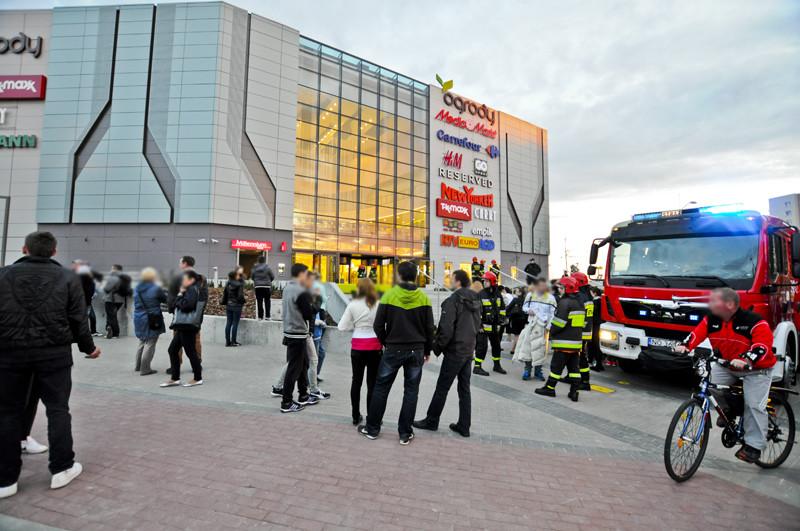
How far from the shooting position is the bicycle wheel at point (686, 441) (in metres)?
3.74

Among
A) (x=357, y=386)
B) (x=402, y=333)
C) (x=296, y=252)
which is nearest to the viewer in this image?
(x=402, y=333)

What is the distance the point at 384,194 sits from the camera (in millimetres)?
33719

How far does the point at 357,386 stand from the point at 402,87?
3620cm

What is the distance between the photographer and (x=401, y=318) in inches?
179

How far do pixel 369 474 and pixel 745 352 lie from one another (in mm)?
4051

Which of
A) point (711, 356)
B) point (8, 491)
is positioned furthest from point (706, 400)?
point (8, 491)

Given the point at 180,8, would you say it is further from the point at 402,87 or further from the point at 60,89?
the point at 402,87

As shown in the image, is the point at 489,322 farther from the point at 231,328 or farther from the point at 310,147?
the point at 310,147

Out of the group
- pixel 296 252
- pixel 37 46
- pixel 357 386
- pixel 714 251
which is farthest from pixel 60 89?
pixel 714 251

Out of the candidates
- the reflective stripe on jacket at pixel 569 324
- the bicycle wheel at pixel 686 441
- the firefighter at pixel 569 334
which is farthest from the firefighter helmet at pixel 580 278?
the bicycle wheel at pixel 686 441

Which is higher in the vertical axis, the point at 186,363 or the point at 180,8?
the point at 180,8

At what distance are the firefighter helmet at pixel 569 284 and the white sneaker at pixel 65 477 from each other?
6921mm

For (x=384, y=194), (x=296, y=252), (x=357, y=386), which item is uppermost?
(x=384, y=194)

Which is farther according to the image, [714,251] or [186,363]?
[186,363]
